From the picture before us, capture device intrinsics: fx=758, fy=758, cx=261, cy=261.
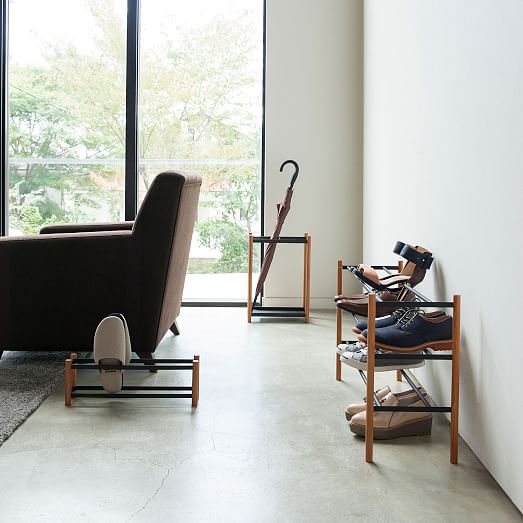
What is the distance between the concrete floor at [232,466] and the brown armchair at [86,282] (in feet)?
1.06

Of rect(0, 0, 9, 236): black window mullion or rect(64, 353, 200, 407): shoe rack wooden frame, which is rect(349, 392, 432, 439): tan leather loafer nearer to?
rect(64, 353, 200, 407): shoe rack wooden frame

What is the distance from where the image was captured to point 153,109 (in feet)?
17.7

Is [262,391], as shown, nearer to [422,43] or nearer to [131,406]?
[131,406]

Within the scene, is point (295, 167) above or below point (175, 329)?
above

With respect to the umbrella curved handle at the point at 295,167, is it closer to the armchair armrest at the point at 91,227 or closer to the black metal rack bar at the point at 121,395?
the armchair armrest at the point at 91,227

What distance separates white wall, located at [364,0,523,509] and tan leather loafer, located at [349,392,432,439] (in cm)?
12

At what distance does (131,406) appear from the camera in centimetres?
276

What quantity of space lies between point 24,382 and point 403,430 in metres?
1.54

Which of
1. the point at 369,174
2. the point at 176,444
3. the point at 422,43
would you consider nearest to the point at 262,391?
the point at 176,444

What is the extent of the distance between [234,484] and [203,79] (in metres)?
3.90

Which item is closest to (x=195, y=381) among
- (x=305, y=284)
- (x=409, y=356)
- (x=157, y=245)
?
(x=157, y=245)

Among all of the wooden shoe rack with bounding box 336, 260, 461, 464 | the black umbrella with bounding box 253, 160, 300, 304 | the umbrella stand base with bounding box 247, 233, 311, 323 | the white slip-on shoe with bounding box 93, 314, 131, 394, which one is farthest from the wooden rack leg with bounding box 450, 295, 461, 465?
the black umbrella with bounding box 253, 160, 300, 304

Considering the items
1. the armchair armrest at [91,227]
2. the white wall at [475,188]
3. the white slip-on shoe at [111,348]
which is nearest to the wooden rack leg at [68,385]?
the white slip-on shoe at [111,348]

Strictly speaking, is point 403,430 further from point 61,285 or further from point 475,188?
point 61,285
